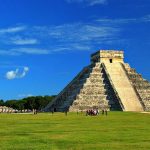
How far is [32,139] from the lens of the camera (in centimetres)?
1898

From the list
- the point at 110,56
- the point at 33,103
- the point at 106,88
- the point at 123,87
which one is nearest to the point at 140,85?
the point at 123,87

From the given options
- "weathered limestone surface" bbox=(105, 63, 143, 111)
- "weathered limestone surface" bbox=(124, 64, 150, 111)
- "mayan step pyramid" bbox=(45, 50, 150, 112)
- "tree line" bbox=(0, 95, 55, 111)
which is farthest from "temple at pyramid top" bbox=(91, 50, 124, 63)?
"tree line" bbox=(0, 95, 55, 111)

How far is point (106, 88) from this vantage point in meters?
69.1

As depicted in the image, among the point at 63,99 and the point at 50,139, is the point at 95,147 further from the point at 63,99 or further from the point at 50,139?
the point at 63,99

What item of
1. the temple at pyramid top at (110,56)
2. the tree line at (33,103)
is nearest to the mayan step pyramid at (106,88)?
the temple at pyramid top at (110,56)

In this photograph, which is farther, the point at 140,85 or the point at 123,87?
the point at 140,85

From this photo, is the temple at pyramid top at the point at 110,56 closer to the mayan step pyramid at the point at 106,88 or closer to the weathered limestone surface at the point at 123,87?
the mayan step pyramid at the point at 106,88

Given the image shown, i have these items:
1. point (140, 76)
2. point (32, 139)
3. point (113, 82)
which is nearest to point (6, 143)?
point (32, 139)

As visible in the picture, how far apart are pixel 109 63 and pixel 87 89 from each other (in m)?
8.97

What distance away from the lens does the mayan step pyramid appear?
6581 centimetres

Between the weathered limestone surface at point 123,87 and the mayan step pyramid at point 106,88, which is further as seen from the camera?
the weathered limestone surface at point 123,87

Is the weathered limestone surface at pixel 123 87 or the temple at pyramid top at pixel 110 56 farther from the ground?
the temple at pyramid top at pixel 110 56

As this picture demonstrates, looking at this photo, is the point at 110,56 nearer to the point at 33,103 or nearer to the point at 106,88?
the point at 106,88

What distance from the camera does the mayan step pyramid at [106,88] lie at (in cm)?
6581
